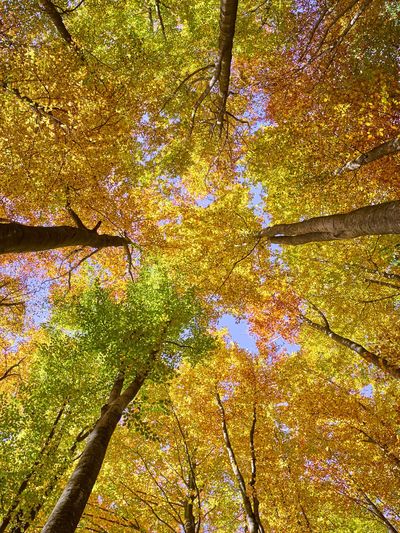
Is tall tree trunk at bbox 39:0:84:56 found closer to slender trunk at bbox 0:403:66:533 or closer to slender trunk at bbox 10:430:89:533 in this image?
slender trunk at bbox 0:403:66:533

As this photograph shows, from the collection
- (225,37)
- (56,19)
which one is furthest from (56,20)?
(225,37)

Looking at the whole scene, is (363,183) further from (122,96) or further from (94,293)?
(94,293)

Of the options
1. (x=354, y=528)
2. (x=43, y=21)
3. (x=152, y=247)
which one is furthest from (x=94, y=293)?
(x=354, y=528)

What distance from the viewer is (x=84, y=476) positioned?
6.39 meters

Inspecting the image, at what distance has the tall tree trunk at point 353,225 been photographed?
583 cm

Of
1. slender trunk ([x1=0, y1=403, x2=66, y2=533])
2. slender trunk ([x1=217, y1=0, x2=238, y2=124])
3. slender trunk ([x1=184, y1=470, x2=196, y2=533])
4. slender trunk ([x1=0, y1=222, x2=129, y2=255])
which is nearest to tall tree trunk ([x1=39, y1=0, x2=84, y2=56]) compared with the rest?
slender trunk ([x1=217, y1=0, x2=238, y2=124])

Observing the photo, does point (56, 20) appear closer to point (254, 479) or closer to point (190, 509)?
point (190, 509)

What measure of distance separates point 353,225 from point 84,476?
6.98 metres

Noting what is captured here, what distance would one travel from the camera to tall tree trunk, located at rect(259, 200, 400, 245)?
583 cm

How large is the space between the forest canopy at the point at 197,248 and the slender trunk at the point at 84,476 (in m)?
0.07

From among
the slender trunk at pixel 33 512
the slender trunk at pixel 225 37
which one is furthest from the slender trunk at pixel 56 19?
the slender trunk at pixel 33 512

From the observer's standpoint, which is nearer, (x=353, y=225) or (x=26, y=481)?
(x=353, y=225)

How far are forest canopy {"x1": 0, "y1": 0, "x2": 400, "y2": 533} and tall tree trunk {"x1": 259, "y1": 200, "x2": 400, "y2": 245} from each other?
62 mm

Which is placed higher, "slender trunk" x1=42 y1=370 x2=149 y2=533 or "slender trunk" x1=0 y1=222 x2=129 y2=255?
"slender trunk" x1=0 y1=222 x2=129 y2=255
